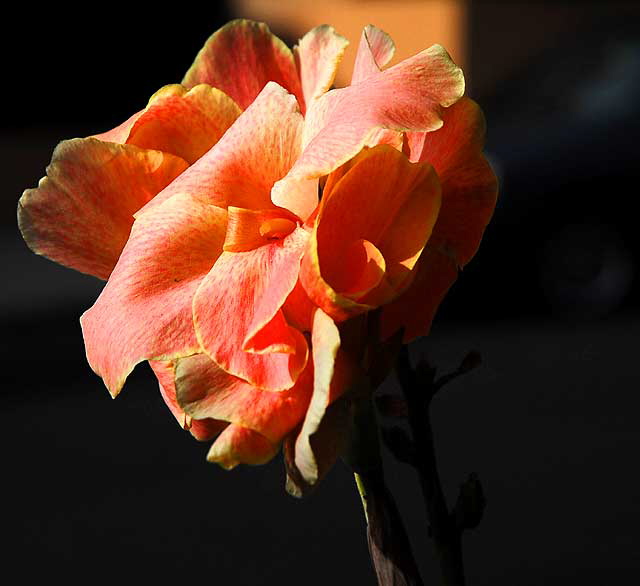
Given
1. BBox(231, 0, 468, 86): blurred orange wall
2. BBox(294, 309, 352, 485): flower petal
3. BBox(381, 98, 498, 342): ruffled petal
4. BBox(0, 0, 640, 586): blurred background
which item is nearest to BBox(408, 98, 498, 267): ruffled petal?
BBox(381, 98, 498, 342): ruffled petal

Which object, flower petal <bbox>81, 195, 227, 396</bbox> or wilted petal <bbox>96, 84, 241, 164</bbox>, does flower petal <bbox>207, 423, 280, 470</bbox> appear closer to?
flower petal <bbox>81, 195, 227, 396</bbox>

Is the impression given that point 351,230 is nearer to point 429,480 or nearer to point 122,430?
point 429,480

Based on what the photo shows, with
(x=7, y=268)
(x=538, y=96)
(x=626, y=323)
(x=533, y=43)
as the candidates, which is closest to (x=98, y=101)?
(x=7, y=268)

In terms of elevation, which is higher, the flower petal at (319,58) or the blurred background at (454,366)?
the flower petal at (319,58)

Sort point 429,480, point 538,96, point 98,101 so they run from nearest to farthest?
1. point 429,480
2. point 538,96
3. point 98,101

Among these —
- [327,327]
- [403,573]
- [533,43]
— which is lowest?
[533,43]

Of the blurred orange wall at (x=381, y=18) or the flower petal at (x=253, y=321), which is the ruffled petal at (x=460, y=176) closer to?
the flower petal at (x=253, y=321)

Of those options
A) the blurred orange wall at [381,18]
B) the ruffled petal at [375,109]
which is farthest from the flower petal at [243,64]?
the blurred orange wall at [381,18]

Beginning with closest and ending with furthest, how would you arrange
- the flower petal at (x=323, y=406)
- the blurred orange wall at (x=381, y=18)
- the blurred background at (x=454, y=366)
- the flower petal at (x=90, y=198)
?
the flower petal at (x=323, y=406) → the flower petal at (x=90, y=198) → the blurred background at (x=454, y=366) → the blurred orange wall at (x=381, y=18)
